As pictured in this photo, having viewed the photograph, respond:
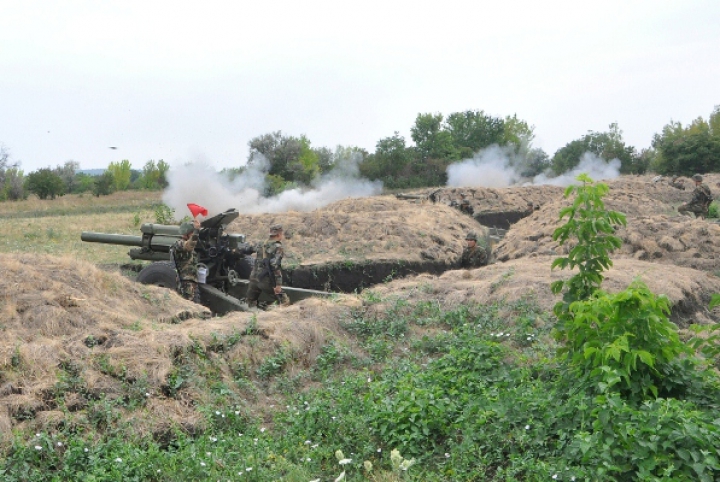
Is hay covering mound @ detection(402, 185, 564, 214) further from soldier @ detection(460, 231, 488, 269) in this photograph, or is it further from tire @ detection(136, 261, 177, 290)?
tire @ detection(136, 261, 177, 290)

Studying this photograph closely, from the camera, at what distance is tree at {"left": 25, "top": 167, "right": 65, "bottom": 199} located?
153 feet

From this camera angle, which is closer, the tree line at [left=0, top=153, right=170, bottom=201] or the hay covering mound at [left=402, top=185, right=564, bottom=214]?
the hay covering mound at [left=402, top=185, right=564, bottom=214]

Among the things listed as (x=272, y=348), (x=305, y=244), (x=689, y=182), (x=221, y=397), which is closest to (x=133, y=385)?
(x=221, y=397)

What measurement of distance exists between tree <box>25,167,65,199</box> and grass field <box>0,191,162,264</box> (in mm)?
565

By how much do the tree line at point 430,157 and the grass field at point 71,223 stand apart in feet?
11.5

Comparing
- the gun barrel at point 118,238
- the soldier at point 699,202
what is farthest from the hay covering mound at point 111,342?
the soldier at point 699,202

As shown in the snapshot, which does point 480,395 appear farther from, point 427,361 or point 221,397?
point 221,397

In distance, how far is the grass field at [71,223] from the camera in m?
20.6

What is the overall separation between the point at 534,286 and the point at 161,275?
20.1 ft

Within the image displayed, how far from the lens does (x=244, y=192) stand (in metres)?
29.5

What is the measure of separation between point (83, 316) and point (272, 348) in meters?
2.03

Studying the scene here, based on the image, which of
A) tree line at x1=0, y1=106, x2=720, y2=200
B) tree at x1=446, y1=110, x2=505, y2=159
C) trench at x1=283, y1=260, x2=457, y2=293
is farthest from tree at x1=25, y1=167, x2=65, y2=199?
trench at x1=283, y1=260, x2=457, y2=293

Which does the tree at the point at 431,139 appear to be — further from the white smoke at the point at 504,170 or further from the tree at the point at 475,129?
the tree at the point at 475,129

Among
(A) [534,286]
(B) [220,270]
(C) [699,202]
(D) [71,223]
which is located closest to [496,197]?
(C) [699,202]
